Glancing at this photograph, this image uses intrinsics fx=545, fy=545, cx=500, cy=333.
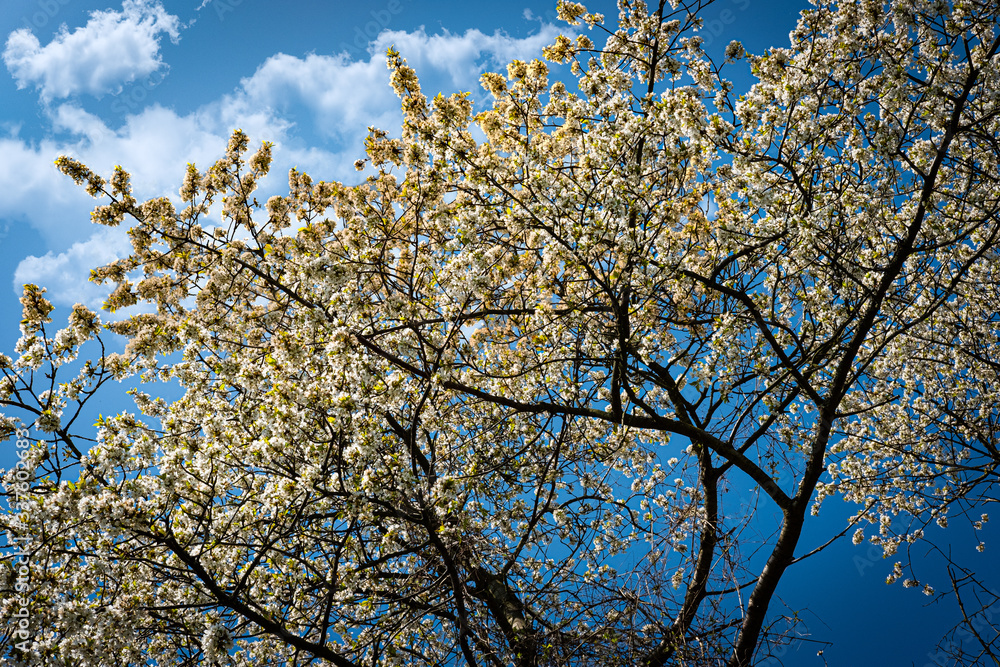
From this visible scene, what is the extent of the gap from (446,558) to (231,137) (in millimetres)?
4791

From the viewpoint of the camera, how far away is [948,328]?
7117 mm

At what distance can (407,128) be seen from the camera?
17.2 feet

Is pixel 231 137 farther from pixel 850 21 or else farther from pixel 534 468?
pixel 850 21

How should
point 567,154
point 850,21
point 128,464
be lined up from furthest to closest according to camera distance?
point 567,154 < point 850,21 < point 128,464

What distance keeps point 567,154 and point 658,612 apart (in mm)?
4703

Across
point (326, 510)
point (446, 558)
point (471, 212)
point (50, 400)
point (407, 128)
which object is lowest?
point (446, 558)

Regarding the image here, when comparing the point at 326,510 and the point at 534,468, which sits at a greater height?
the point at 534,468

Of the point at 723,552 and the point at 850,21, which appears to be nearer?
the point at 723,552

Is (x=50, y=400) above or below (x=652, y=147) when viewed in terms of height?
below

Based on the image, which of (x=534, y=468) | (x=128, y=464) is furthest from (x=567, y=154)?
(x=128, y=464)

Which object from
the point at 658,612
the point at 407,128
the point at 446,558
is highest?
the point at 407,128

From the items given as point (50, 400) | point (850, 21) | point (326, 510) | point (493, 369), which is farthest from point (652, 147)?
point (50, 400)

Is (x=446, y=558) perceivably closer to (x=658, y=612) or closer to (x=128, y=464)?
(x=658, y=612)

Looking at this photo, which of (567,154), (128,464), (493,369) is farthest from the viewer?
(493,369)
